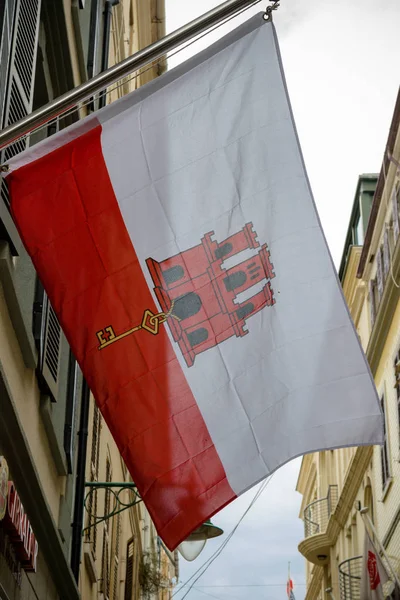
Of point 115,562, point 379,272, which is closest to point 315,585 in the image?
point 379,272

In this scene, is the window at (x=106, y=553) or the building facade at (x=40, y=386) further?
the window at (x=106, y=553)

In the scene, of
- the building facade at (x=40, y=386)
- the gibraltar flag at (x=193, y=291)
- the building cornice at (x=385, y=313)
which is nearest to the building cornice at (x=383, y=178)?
the building cornice at (x=385, y=313)

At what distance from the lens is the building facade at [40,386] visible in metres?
6.60

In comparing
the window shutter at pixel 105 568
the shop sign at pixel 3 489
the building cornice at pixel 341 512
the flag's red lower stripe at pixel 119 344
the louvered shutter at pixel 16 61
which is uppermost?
the building cornice at pixel 341 512

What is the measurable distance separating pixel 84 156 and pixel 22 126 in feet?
3.35

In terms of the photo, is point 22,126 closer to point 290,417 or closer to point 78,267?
point 78,267

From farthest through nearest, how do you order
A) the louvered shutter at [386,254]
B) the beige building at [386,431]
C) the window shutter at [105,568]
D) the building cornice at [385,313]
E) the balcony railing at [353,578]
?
1. the balcony railing at [353,578]
2. the louvered shutter at [386,254]
3. the beige building at [386,431]
4. the building cornice at [385,313]
5. the window shutter at [105,568]

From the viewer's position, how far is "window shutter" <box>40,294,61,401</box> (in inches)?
319

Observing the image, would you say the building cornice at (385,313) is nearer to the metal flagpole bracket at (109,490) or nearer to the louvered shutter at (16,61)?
the metal flagpole bracket at (109,490)

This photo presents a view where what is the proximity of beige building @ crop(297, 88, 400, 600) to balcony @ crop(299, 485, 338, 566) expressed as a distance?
0.03 m

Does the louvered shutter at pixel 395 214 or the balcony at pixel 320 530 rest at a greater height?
the louvered shutter at pixel 395 214

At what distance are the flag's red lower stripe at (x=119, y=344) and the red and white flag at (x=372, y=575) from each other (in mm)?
14733

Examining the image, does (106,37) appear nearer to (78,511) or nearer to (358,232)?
(78,511)

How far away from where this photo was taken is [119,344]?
19.4 ft
